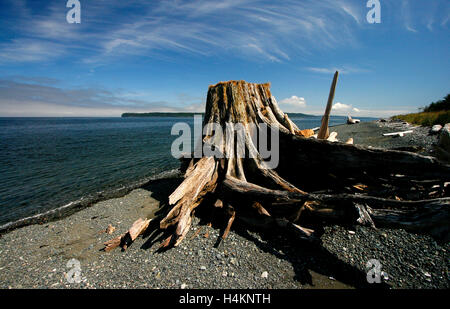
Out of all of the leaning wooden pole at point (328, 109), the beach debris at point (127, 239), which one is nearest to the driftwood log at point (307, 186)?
the leaning wooden pole at point (328, 109)

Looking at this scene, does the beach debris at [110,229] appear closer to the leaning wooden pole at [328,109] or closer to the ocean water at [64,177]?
the ocean water at [64,177]

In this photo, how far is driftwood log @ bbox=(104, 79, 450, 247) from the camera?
14.1ft

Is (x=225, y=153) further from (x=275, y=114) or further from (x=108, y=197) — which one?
(x=108, y=197)

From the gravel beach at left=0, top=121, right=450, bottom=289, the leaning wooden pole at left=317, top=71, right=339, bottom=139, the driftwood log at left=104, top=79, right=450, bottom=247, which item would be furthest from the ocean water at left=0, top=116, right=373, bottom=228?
the leaning wooden pole at left=317, top=71, right=339, bottom=139

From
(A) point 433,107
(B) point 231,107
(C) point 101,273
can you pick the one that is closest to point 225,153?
(B) point 231,107

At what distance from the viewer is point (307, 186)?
6.10 metres

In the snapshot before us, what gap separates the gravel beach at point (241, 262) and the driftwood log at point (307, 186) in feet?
1.13

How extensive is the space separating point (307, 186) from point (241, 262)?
330cm

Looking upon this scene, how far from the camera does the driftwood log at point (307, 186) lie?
4.29 metres

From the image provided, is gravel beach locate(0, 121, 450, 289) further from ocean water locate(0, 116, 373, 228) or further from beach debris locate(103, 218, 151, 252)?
ocean water locate(0, 116, 373, 228)

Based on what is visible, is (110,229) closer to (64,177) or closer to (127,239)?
(127,239)

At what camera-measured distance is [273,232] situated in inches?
200

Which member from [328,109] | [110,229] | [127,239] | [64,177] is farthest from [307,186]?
[64,177]

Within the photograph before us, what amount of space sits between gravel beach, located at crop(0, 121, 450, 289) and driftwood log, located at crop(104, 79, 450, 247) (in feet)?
1.13
